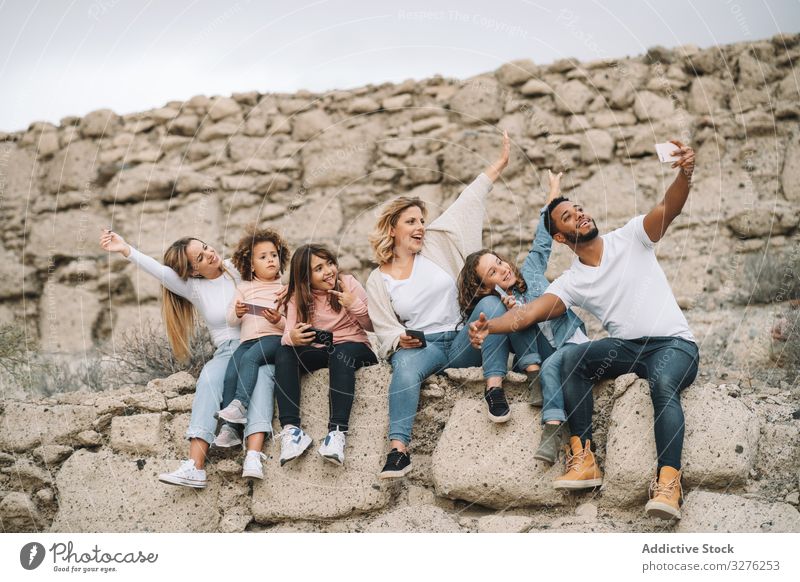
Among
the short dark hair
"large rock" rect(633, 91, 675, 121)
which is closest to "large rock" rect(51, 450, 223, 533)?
the short dark hair

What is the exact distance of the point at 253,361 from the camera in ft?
17.6

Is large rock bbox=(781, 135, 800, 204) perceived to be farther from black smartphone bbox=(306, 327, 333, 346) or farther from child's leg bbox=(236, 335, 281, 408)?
child's leg bbox=(236, 335, 281, 408)

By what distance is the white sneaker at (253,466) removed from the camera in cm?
518

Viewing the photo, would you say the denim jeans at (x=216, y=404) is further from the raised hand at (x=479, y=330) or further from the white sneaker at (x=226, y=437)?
the raised hand at (x=479, y=330)

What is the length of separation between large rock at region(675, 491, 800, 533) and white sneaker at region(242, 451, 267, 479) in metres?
2.32

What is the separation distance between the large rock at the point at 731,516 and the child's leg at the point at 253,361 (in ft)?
8.13

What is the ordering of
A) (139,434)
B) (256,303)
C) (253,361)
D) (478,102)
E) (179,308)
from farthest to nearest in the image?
(478,102)
(179,308)
(139,434)
(256,303)
(253,361)

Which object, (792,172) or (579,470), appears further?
(792,172)

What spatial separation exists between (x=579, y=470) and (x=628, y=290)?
3.35 ft

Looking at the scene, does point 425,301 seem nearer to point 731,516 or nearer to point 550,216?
point 550,216

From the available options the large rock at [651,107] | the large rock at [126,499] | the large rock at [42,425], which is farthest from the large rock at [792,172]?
the large rock at [42,425]

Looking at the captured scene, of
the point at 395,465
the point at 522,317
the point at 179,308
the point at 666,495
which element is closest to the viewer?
the point at 666,495

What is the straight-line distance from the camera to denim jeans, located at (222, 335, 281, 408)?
5.31 m

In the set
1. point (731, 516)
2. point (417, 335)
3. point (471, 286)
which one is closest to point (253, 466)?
point (417, 335)
